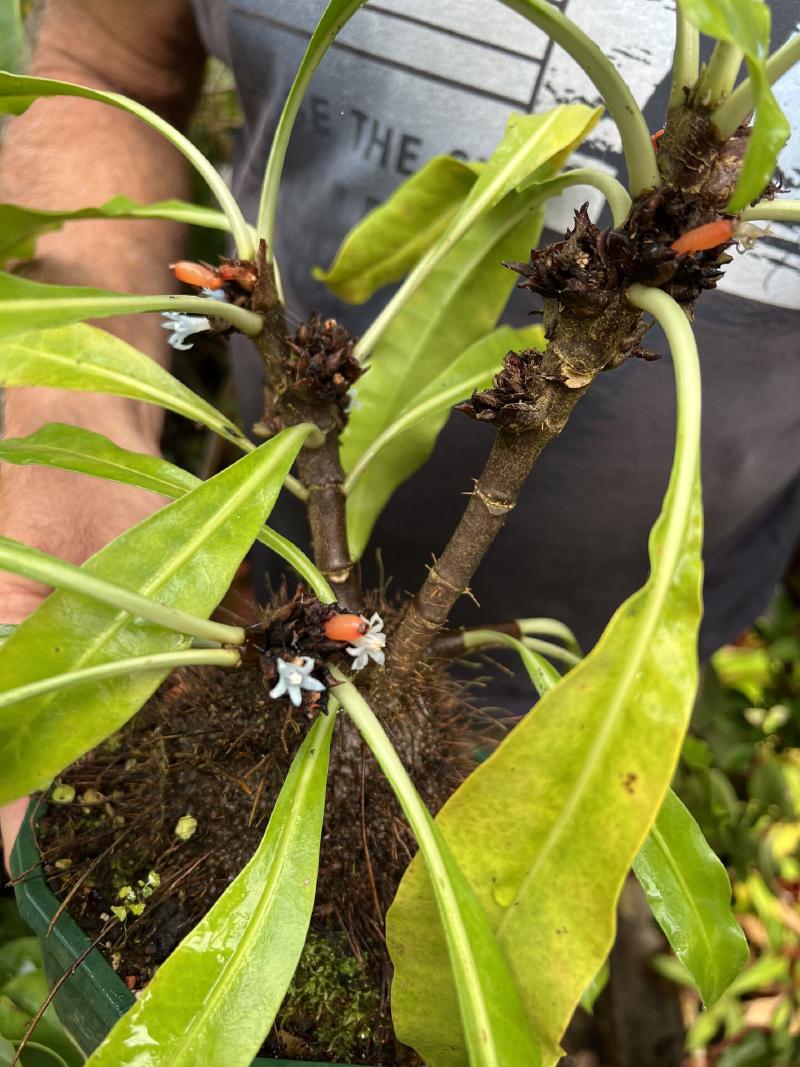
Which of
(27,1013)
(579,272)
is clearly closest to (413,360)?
(579,272)

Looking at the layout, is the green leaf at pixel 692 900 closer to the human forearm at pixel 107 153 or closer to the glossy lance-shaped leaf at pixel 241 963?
the glossy lance-shaped leaf at pixel 241 963

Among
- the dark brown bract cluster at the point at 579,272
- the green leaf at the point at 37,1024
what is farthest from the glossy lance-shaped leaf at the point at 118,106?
the green leaf at the point at 37,1024

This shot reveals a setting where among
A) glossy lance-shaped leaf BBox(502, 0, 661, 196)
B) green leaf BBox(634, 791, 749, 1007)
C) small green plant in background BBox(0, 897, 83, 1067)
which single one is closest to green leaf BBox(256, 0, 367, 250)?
glossy lance-shaped leaf BBox(502, 0, 661, 196)

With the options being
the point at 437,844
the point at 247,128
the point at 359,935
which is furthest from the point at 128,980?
the point at 247,128

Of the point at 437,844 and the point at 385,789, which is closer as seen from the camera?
the point at 437,844

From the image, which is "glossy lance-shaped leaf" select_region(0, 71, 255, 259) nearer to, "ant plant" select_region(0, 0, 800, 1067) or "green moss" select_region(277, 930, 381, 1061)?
"ant plant" select_region(0, 0, 800, 1067)

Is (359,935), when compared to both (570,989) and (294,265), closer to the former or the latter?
(570,989)

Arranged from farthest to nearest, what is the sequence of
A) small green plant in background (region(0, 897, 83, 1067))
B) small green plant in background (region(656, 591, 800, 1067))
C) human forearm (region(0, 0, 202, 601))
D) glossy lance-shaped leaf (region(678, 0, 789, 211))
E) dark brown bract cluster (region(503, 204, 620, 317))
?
small green plant in background (region(656, 591, 800, 1067))
human forearm (region(0, 0, 202, 601))
small green plant in background (region(0, 897, 83, 1067))
dark brown bract cluster (region(503, 204, 620, 317))
glossy lance-shaped leaf (region(678, 0, 789, 211))

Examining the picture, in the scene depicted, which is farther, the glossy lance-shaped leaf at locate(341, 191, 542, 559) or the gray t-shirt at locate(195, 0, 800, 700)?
the gray t-shirt at locate(195, 0, 800, 700)
